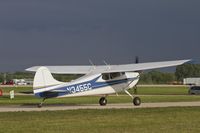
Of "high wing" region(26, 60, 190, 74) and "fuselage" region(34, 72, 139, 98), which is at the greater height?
"high wing" region(26, 60, 190, 74)

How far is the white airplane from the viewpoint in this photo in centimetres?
3002

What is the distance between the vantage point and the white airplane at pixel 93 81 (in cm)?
3002

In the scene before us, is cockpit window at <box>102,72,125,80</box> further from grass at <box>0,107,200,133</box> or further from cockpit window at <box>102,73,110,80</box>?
grass at <box>0,107,200,133</box>

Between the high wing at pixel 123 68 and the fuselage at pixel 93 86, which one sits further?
the high wing at pixel 123 68

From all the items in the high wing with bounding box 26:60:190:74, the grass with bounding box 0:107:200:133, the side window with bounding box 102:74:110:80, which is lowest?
the grass with bounding box 0:107:200:133

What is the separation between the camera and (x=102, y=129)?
17484 millimetres

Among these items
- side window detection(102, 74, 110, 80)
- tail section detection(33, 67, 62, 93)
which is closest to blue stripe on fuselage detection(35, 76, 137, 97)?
side window detection(102, 74, 110, 80)

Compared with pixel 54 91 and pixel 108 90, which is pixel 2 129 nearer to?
pixel 54 91

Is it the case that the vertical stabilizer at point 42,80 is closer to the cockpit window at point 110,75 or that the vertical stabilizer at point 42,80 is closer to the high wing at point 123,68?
the cockpit window at point 110,75

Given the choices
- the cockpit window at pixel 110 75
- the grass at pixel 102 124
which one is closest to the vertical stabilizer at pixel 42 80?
the cockpit window at pixel 110 75

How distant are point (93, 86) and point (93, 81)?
0.33 meters

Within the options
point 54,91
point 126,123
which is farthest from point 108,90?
point 126,123

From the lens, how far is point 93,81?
3216 centimetres

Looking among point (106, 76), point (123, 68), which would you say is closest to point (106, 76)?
point (106, 76)
